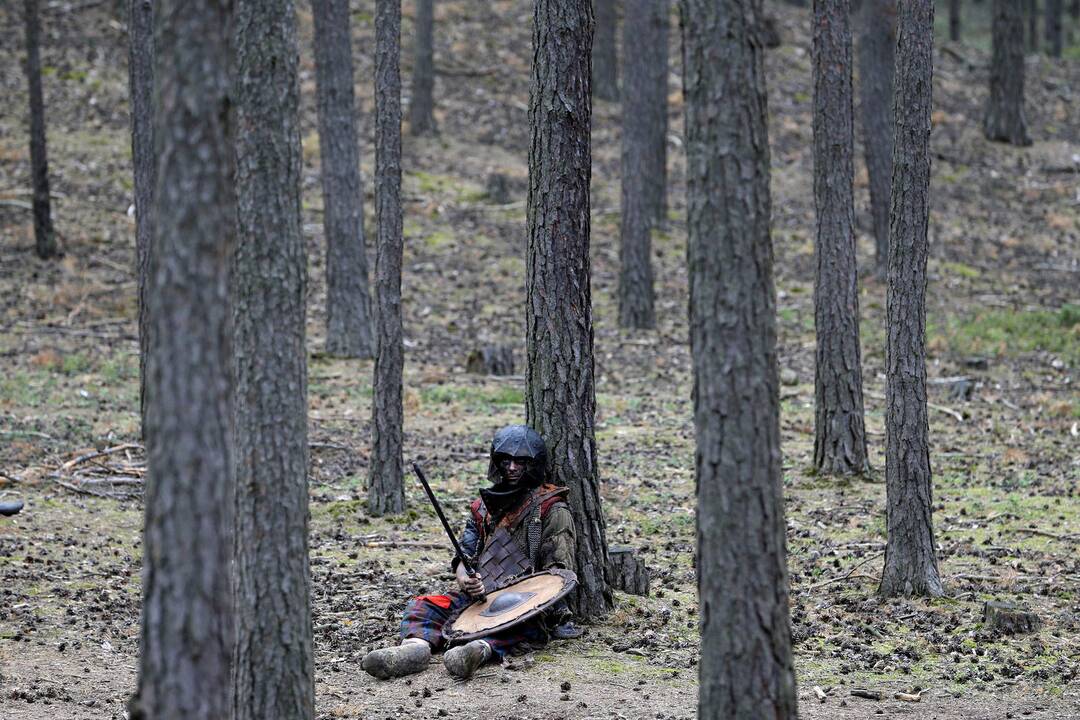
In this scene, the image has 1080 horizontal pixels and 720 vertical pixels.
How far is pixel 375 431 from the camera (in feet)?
34.4

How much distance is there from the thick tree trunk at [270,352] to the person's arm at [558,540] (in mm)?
2574

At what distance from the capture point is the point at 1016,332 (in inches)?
763

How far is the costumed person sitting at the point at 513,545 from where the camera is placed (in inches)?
303

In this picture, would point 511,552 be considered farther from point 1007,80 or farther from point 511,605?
point 1007,80

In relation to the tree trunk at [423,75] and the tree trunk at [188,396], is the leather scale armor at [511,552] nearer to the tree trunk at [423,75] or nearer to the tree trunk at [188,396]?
the tree trunk at [188,396]

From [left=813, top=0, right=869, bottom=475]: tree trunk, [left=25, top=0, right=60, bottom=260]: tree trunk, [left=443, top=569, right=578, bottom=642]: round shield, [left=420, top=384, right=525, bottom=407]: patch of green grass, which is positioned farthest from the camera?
[left=25, top=0, right=60, bottom=260]: tree trunk

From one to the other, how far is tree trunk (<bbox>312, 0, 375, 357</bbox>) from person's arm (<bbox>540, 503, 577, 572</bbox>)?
10.4 meters

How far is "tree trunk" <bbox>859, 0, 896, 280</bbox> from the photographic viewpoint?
888 inches

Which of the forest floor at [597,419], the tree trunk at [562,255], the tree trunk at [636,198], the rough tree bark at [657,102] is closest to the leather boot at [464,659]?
the forest floor at [597,419]

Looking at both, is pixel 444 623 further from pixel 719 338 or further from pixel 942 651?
pixel 719 338

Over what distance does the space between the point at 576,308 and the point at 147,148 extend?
5875 mm

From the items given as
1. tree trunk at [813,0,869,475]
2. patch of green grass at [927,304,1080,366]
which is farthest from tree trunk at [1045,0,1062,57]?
tree trunk at [813,0,869,475]

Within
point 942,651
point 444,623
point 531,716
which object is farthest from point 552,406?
point 942,651

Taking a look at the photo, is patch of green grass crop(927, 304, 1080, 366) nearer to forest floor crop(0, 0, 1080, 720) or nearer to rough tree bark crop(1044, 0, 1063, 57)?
forest floor crop(0, 0, 1080, 720)
